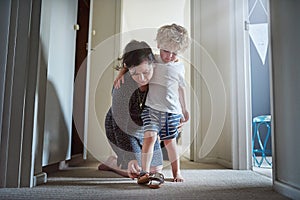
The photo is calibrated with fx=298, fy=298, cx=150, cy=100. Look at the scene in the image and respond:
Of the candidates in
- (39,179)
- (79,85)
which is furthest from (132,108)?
(79,85)

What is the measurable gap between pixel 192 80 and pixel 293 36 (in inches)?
54.2

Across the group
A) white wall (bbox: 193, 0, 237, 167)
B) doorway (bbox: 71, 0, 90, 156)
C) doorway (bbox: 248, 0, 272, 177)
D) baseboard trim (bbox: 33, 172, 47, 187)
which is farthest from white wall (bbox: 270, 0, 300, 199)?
doorway (bbox: 248, 0, 272, 177)

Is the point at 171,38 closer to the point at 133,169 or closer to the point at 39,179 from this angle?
the point at 133,169

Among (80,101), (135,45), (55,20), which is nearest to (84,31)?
(80,101)

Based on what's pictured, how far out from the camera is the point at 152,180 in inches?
43.8

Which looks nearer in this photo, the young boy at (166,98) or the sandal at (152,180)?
the sandal at (152,180)

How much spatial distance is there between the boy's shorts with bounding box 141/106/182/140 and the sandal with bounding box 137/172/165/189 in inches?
7.5

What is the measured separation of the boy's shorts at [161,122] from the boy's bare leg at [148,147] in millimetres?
22

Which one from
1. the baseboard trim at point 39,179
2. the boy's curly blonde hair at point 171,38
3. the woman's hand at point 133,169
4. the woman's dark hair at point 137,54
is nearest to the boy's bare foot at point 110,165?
the woman's hand at point 133,169

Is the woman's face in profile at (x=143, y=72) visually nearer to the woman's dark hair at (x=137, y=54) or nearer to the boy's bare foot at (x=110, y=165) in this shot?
the woman's dark hair at (x=137, y=54)

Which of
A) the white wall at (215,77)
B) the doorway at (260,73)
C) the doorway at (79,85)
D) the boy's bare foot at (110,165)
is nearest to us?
the boy's bare foot at (110,165)

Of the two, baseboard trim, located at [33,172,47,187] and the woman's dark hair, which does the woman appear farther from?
baseboard trim, located at [33,172,47,187]

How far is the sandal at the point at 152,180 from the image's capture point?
3.58 ft

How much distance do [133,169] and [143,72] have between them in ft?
1.38
